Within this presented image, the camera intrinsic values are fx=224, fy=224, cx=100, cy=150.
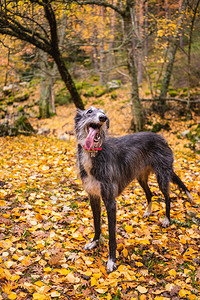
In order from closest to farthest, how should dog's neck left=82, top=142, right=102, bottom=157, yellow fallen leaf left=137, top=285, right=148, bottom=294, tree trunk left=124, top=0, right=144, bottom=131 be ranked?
yellow fallen leaf left=137, top=285, right=148, bottom=294 < dog's neck left=82, top=142, right=102, bottom=157 < tree trunk left=124, top=0, right=144, bottom=131

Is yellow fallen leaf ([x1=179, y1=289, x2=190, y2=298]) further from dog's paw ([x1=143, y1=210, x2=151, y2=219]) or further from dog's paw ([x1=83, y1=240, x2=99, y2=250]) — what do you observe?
dog's paw ([x1=143, y1=210, x2=151, y2=219])

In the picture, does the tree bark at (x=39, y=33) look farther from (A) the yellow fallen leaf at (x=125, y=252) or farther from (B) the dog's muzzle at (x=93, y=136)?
(A) the yellow fallen leaf at (x=125, y=252)

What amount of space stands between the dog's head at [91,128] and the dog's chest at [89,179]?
23cm

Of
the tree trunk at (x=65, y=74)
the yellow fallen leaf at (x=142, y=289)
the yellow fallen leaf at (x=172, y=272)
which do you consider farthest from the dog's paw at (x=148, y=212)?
the tree trunk at (x=65, y=74)

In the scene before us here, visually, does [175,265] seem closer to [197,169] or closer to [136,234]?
[136,234]

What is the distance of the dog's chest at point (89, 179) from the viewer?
3.18 metres

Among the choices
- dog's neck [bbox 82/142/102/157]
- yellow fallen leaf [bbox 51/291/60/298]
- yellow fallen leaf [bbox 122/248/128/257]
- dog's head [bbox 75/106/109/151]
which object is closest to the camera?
yellow fallen leaf [bbox 51/291/60/298]

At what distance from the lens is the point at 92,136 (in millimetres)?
2852

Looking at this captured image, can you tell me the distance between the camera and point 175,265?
3.44m

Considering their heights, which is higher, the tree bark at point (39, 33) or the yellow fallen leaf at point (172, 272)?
the tree bark at point (39, 33)

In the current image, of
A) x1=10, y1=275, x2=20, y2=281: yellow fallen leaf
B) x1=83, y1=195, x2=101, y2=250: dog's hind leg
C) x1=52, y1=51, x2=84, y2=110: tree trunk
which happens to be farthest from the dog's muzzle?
x1=52, y1=51, x2=84, y2=110: tree trunk

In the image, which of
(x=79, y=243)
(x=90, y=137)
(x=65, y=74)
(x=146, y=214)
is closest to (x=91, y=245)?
(x=79, y=243)

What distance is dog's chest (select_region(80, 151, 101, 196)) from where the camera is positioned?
125 inches

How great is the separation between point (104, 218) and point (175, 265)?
1.61m
